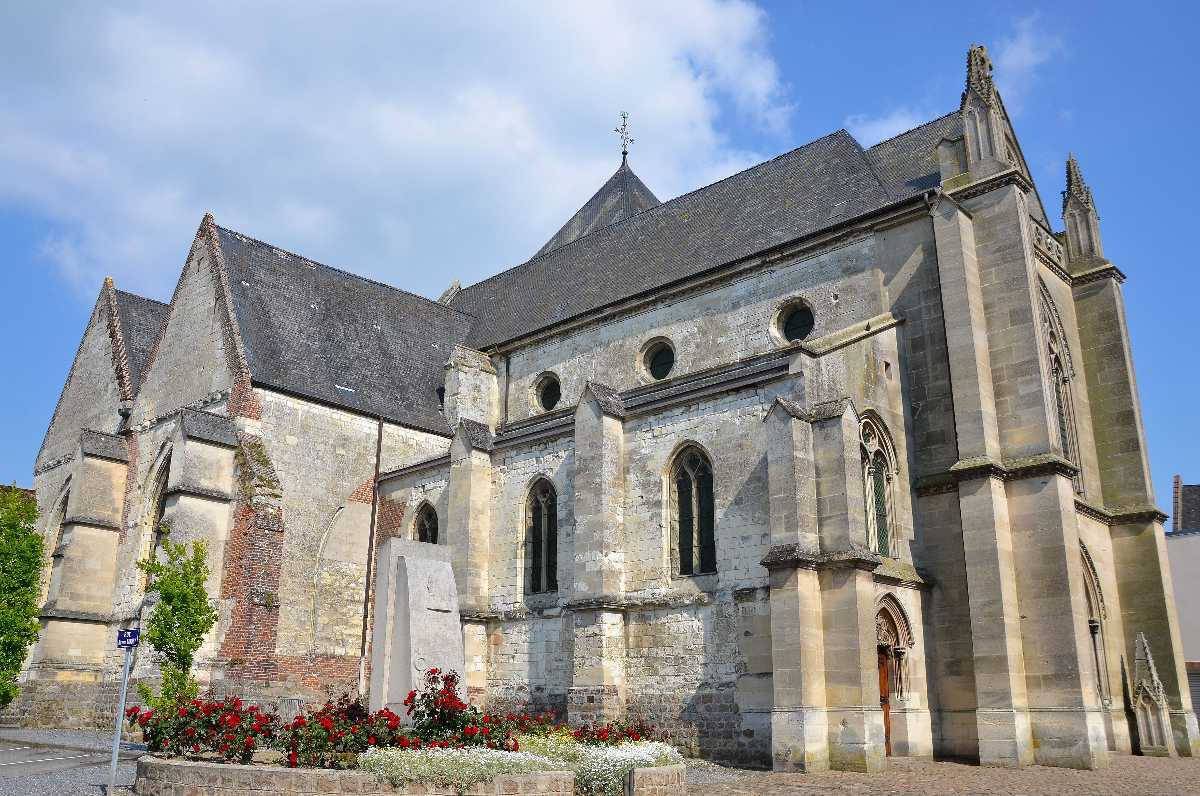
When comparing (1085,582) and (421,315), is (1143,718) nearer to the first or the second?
(1085,582)

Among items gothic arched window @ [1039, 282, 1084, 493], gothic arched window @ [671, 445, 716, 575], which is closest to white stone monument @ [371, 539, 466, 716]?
gothic arched window @ [671, 445, 716, 575]

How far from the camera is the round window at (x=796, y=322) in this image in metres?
20.7

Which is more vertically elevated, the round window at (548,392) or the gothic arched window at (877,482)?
the round window at (548,392)

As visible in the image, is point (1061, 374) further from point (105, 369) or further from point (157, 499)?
point (105, 369)

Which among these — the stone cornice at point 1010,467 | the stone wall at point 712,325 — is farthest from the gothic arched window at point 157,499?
the stone cornice at point 1010,467

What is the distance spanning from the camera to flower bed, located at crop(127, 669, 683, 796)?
1006cm

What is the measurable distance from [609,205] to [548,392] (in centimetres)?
1101

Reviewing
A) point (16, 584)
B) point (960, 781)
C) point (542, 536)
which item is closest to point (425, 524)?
point (542, 536)

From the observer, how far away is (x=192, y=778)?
1038 cm

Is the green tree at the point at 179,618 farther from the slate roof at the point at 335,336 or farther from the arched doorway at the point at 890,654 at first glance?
the arched doorway at the point at 890,654

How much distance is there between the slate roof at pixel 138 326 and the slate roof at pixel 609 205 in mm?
12912

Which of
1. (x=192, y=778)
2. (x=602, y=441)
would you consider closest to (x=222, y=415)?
(x=602, y=441)

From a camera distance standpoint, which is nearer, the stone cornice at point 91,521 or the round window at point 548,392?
the stone cornice at point 91,521

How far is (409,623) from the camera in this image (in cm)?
1284
